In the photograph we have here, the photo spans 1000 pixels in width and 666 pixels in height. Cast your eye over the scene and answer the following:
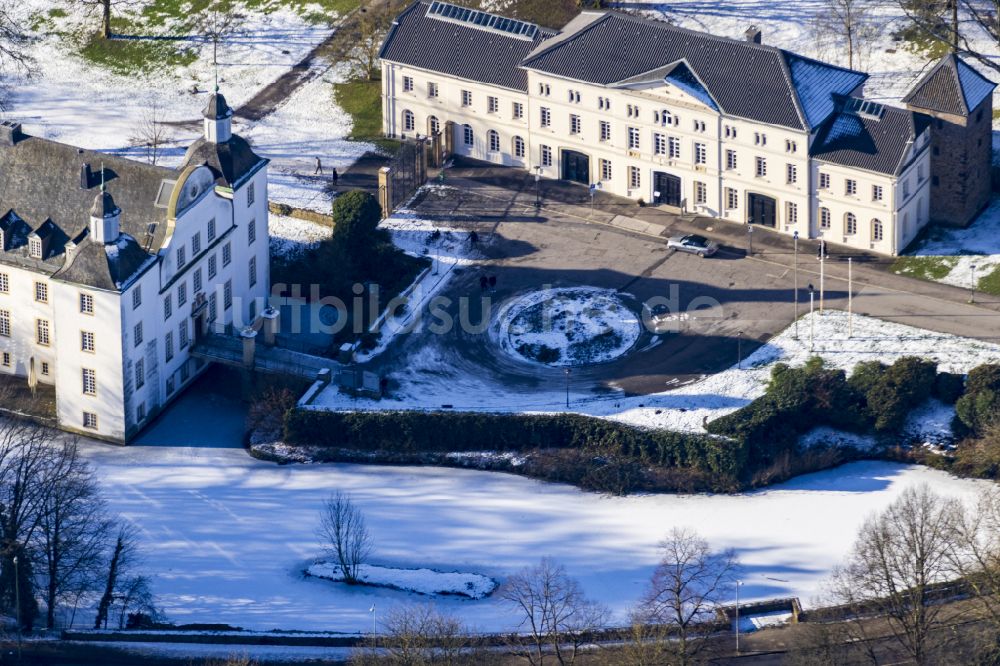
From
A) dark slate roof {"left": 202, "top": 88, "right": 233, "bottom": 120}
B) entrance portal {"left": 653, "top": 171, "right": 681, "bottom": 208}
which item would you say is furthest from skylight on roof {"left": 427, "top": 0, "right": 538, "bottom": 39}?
dark slate roof {"left": 202, "top": 88, "right": 233, "bottom": 120}

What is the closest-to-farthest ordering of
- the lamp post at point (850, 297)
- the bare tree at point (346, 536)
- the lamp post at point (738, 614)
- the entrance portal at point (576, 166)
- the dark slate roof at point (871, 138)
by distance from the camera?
the lamp post at point (738, 614) < the bare tree at point (346, 536) < the lamp post at point (850, 297) < the dark slate roof at point (871, 138) < the entrance portal at point (576, 166)

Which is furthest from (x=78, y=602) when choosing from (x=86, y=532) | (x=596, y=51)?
(x=596, y=51)

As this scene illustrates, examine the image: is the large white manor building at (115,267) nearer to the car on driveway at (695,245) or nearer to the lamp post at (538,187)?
the lamp post at (538,187)

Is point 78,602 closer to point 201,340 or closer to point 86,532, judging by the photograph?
point 86,532

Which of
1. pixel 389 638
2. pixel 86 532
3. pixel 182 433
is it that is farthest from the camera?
pixel 182 433

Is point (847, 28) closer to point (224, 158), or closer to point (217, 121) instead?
point (224, 158)

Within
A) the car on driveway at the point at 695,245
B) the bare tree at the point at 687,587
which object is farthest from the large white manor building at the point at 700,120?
the bare tree at the point at 687,587
